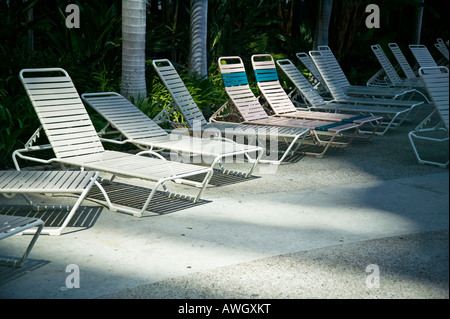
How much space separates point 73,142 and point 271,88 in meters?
4.45

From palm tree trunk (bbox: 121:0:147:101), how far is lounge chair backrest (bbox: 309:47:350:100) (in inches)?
160

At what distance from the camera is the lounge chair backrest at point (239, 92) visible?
882cm

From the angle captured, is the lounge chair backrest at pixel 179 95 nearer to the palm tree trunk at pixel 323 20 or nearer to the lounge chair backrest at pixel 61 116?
the lounge chair backrest at pixel 61 116

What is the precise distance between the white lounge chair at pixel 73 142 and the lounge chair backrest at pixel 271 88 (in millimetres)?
3712

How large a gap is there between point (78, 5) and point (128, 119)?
3.07m

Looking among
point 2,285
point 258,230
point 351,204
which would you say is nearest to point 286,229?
point 258,230

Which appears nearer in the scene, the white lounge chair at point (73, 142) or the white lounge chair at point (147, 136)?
the white lounge chair at point (73, 142)

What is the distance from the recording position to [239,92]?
9047mm

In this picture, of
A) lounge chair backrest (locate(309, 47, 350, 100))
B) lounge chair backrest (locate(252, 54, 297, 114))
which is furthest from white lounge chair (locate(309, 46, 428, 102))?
lounge chair backrest (locate(252, 54, 297, 114))

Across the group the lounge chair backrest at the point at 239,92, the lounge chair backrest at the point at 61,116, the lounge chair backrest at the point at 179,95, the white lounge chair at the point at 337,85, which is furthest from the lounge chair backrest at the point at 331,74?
the lounge chair backrest at the point at 61,116
